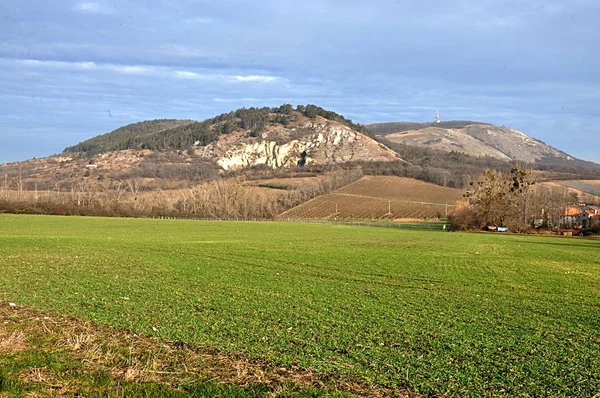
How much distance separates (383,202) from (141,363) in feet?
481

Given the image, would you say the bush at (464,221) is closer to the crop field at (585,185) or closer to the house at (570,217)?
the house at (570,217)

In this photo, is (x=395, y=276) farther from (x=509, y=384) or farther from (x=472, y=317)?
(x=509, y=384)

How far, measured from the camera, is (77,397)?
7.60 meters

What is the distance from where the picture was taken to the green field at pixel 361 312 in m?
9.53

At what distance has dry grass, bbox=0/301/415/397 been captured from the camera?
8289 mm

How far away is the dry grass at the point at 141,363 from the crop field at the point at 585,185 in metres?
170

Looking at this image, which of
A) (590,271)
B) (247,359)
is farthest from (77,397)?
(590,271)

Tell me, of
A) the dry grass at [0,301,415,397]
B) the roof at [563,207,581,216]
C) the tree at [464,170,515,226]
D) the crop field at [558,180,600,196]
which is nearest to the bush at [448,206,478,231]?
the tree at [464,170,515,226]

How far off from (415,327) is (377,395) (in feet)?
17.1

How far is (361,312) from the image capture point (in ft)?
48.7

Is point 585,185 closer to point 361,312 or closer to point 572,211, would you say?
point 572,211

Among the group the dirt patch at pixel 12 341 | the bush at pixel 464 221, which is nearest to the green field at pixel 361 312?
the dirt patch at pixel 12 341

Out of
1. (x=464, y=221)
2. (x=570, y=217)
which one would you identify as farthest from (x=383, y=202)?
(x=464, y=221)

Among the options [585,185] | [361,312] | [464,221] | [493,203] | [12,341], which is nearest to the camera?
[12,341]
